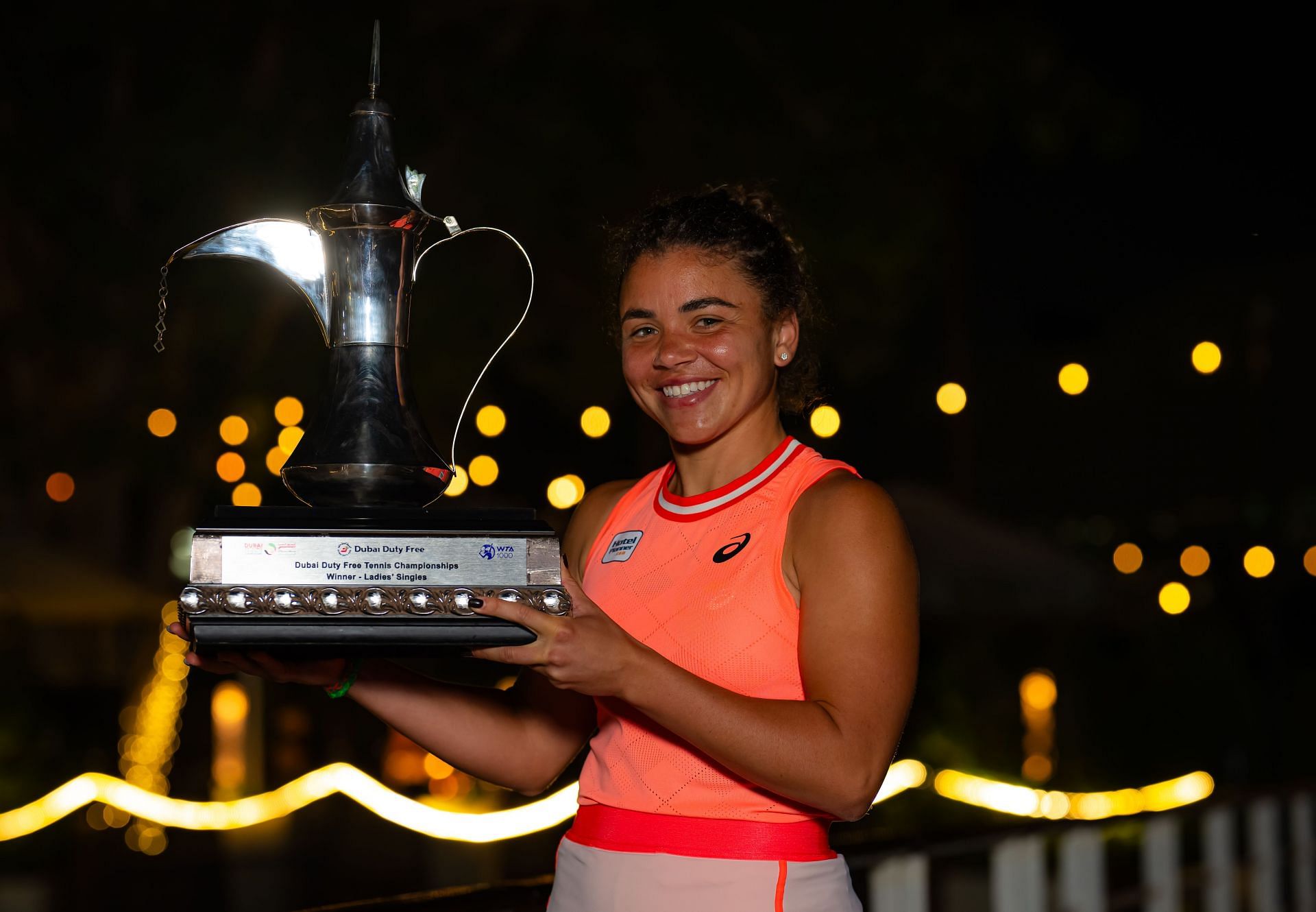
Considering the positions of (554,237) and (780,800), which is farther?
(554,237)

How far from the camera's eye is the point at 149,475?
19.2 feet

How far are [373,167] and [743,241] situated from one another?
0.45 meters

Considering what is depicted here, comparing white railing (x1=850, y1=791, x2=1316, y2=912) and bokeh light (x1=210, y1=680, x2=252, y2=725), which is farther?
bokeh light (x1=210, y1=680, x2=252, y2=725)

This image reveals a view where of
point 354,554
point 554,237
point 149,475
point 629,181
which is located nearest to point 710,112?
point 629,181

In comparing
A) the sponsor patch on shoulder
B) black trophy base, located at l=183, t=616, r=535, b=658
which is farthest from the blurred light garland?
black trophy base, located at l=183, t=616, r=535, b=658

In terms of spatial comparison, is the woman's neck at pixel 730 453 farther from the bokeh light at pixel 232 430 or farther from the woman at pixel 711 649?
the bokeh light at pixel 232 430

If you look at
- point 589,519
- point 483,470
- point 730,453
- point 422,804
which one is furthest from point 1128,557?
point 730,453

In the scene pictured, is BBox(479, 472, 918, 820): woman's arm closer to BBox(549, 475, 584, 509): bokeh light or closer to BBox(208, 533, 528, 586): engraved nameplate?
BBox(208, 533, 528, 586): engraved nameplate

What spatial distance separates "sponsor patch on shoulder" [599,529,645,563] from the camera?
1741 mm

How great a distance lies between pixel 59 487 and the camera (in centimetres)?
679

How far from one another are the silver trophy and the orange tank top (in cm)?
29

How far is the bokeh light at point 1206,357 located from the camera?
189 inches

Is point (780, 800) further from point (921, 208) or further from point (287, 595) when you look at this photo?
point (921, 208)

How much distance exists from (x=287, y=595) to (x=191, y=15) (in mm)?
4569
